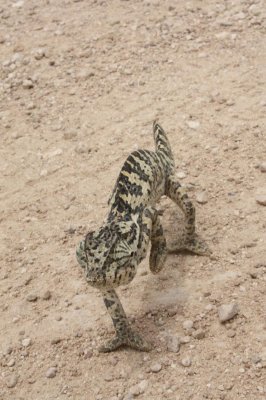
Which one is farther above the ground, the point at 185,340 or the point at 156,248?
the point at 156,248

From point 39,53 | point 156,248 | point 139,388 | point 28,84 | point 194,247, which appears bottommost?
point 139,388

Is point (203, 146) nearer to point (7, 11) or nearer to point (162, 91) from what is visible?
point (162, 91)

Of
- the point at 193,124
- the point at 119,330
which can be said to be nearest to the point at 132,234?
the point at 119,330

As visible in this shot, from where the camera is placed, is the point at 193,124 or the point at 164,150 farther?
the point at 193,124

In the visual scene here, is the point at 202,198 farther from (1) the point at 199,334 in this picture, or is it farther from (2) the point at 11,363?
(2) the point at 11,363

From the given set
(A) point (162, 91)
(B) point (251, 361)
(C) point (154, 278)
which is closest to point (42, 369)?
(C) point (154, 278)

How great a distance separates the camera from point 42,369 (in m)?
5.17

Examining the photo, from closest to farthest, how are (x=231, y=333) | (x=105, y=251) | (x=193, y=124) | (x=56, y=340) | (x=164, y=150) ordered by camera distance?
(x=105, y=251)
(x=231, y=333)
(x=56, y=340)
(x=164, y=150)
(x=193, y=124)

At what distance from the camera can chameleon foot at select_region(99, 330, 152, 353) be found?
16.7ft

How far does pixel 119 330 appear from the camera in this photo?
510 centimetres

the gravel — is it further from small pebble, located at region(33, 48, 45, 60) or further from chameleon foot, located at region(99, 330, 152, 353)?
small pebble, located at region(33, 48, 45, 60)

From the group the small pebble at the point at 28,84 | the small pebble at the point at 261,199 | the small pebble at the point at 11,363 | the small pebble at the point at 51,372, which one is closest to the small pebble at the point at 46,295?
the small pebble at the point at 11,363

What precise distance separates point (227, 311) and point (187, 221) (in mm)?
1016

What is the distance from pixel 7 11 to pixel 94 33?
1.66 meters
